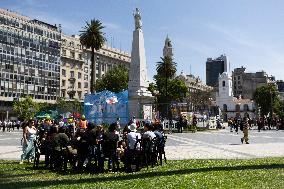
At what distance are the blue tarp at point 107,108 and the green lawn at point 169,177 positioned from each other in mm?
30485

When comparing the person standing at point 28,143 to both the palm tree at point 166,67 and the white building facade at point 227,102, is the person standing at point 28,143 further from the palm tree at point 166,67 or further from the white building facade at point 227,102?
the white building facade at point 227,102

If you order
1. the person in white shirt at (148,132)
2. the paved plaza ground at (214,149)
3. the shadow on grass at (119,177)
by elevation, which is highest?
the person in white shirt at (148,132)

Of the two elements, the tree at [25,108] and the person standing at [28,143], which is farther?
the tree at [25,108]

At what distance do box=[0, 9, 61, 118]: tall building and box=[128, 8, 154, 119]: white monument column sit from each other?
160ft

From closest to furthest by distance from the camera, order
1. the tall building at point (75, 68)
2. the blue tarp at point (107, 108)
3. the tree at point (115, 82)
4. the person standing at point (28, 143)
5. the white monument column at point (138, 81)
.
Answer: the person standing at point (28, 143), the blue tarp at point (107, 108), the white monument column at point (138, 81), the tree at point (115, 82), the tall building at point (75, 68)

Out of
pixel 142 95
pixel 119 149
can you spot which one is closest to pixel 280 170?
pixel 119 149

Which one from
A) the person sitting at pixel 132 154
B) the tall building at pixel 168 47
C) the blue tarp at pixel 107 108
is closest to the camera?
the person sitting at pixel 132 154

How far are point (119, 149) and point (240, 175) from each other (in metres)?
4.81

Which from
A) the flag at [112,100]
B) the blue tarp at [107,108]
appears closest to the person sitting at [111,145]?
the blue tarp at [107,108]

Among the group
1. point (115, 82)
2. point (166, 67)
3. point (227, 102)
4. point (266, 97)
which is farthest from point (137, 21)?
point (227, 102)

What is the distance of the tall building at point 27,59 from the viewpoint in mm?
95062

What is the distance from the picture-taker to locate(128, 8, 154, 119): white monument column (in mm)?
53844

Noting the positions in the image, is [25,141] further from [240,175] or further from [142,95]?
[142,95]

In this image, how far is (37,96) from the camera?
10500cm
